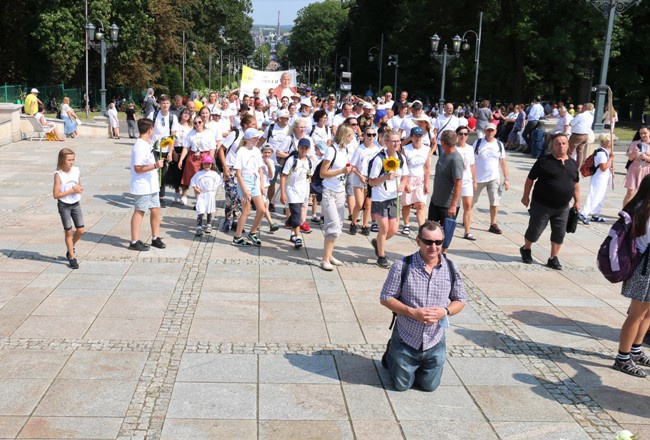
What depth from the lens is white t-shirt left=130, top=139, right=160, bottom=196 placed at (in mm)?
9188

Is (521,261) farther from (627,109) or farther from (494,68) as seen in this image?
(627,109)

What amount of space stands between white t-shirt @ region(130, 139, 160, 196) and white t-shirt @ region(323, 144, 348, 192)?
7.49ft

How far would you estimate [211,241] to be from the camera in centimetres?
1039

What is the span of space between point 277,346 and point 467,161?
5.45 meters

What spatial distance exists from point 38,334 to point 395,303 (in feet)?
10.8

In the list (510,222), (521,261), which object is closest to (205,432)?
(521,261)

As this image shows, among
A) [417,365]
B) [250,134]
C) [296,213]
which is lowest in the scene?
[417,365]

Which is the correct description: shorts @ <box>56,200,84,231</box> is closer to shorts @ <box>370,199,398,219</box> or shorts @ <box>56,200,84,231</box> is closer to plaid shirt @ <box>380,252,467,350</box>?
shorts @ <box>370,199,398,219</box>

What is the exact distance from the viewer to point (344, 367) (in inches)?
235

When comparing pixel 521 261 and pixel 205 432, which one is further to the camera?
pixel 521 261

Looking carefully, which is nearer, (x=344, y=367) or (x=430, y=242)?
(x=430, y=242)

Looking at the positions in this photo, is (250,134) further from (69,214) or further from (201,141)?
(69,214)

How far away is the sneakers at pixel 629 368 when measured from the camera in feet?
19.7

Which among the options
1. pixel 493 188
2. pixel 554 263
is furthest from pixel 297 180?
pixel 554 263
